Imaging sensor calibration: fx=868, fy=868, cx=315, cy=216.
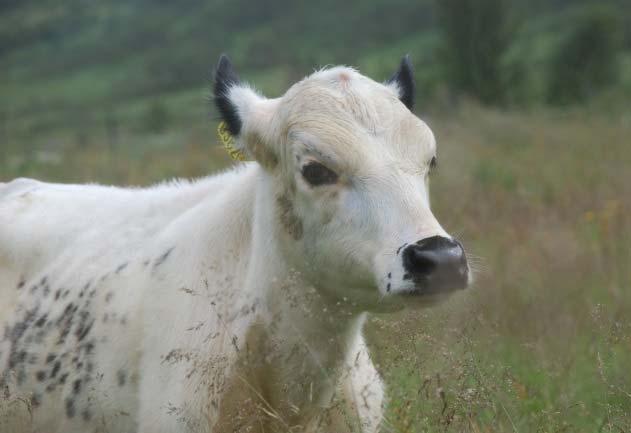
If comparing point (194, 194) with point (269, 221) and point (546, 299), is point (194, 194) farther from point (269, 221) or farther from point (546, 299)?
point (546, 299)

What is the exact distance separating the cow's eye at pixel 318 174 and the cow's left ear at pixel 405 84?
98 centimetres

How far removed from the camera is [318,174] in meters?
3.93

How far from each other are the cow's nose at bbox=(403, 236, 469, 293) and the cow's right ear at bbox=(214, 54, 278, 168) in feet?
3.55

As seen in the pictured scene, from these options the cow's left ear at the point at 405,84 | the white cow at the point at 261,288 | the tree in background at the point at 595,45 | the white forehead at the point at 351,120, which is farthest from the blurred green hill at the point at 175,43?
the white forehead at the point at 351,120

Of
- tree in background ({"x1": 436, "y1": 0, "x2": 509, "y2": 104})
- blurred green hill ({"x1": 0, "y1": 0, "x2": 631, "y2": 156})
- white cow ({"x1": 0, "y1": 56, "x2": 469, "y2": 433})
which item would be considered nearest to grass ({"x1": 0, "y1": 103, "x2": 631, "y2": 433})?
white cow ({"x1": 0, "y1": 56, "x2": 469, "y2": 433})

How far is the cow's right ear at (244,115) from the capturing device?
4.26 metres

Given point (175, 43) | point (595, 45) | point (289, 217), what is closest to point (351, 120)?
point (289, 217)

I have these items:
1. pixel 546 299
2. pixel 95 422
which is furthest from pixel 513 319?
pixel 95 422

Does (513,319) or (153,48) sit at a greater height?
(513,319)

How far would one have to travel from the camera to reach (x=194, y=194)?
504 centimetres

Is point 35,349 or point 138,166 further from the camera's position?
point 138,166

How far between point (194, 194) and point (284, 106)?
3.54ft

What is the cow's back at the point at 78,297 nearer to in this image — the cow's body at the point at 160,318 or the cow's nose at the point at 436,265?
the cow's body at the point at 160,318

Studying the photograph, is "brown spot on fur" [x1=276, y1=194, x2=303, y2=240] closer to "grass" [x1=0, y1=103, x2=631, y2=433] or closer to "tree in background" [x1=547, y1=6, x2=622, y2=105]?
"grass" [x1=0, y1=103, x2=631, y2=433]
